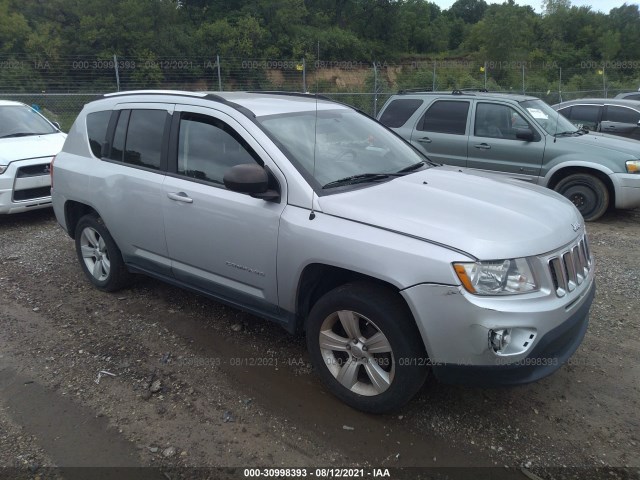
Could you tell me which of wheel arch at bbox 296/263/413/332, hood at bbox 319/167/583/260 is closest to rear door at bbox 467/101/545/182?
hood at bbox 319/167/583/260

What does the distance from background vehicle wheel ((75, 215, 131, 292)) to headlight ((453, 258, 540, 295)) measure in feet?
10.9

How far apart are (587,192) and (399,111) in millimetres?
3242

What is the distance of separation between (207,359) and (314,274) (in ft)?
3.89

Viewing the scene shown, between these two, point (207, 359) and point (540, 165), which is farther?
point (540, 165)

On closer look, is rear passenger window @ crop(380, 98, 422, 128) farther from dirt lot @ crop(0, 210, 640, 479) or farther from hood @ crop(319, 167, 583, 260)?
hood @ crop(319, 167, 583, 260)

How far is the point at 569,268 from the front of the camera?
9.80 feet

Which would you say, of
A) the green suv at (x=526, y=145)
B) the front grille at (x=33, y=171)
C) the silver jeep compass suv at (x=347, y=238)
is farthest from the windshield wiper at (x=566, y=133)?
the front grille at (x=33, y=171)

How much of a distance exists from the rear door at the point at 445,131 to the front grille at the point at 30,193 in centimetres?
562

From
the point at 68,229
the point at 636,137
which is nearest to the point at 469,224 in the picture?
the point at 68,229

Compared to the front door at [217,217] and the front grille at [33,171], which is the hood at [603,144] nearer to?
the front door at [217,217]

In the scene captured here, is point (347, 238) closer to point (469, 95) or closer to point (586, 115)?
point (469, 95)

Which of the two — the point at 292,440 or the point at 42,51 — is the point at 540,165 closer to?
the point at 292,440

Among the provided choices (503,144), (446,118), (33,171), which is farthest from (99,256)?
(503,144)

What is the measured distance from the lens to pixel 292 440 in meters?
2.93
